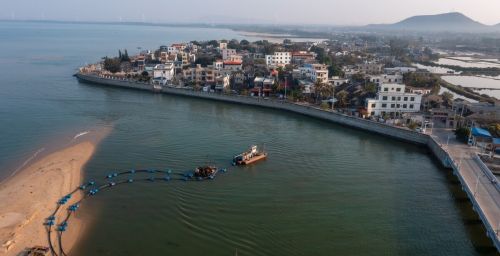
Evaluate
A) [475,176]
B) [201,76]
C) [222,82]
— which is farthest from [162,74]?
[475,176]

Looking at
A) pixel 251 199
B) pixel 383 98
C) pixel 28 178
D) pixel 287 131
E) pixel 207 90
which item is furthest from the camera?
pixel 207 90

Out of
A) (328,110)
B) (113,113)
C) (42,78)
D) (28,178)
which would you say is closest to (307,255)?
(28,178)

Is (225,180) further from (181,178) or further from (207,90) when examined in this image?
(207,90)

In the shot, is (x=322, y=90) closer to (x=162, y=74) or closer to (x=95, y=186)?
(x=162, y=74)

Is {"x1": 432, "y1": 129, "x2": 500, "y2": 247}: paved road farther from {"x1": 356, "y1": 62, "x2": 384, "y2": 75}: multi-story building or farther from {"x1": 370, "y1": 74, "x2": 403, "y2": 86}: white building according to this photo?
{"x1": 356, "y1": 62, "x2": 384, "y2": 75}: multi-story building

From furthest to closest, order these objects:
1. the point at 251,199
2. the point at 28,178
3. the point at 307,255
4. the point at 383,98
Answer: the point at 383,98 → the point at 28,178 → the point at 251,199 → the point at 307,255

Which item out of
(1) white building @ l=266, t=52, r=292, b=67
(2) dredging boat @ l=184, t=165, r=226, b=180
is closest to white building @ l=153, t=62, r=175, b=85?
(1) white building @ l=266, t=52, r=292, b=67
